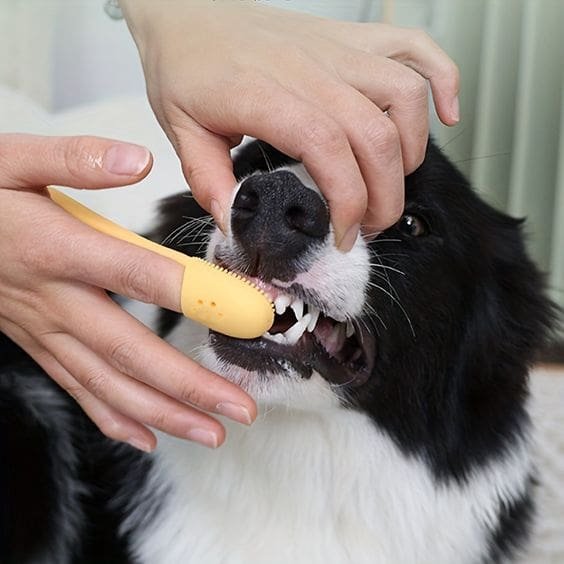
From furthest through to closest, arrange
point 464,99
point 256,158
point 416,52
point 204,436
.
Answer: point 464,99, point 256,158, point 416,52, point 204,436

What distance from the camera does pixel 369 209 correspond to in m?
0.72

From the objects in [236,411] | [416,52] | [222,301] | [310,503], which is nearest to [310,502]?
[310,503]

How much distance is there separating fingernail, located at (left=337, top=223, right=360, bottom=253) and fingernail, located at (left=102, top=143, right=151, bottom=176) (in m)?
0.18

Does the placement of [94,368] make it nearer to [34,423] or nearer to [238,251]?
[238,251]

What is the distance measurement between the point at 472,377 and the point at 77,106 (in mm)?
867

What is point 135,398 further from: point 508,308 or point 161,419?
point 508,308

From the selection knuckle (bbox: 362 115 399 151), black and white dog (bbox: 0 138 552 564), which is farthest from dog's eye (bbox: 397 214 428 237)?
knuckle (bbox: 362 115 399 151)

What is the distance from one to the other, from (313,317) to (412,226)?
6.7 inches

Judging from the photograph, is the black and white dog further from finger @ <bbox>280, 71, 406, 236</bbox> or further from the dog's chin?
finger @ <bbox>280, 71, 406, 236</bbox>

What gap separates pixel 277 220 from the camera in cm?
70

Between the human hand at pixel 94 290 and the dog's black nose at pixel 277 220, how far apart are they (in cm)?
10

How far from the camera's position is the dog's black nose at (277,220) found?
0.70 meters

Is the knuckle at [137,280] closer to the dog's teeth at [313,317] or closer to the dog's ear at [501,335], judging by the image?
the dog's teeth at [313,317]

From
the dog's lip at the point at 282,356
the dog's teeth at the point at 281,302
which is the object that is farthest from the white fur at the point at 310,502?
the dog's teeth at the point at 281,302
